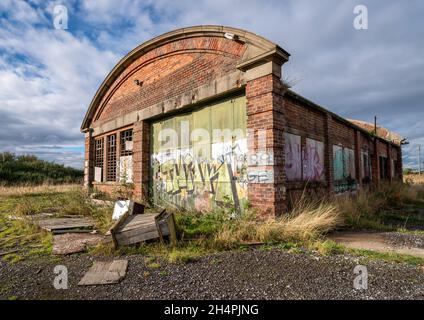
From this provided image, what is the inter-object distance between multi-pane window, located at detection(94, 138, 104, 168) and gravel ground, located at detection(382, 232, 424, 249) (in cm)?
1181

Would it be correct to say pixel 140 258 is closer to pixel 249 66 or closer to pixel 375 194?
pixel 249 66

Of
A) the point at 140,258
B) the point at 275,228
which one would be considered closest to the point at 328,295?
the point at 275,228

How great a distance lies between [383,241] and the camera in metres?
5.09

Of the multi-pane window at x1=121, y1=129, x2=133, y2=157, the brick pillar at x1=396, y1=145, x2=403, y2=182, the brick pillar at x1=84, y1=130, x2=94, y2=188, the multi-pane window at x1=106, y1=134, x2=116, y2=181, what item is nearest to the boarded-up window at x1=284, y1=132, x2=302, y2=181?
the multi-pane window at x1=121, y1=129, x2=133, y2=157

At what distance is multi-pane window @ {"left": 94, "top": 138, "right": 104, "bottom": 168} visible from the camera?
12.7 m

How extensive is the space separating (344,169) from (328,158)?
2004 millimetres

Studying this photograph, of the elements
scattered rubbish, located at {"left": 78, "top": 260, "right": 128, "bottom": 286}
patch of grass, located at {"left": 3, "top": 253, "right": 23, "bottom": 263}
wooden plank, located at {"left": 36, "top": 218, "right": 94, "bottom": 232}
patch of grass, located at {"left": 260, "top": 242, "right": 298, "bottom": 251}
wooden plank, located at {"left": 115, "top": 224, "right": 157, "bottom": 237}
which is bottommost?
patch of grass, located at {"left": 3, "top": 253, "right": 23, "bottom": 263}

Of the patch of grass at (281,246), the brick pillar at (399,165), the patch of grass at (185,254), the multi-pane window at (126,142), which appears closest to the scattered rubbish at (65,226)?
the patch of grass at (185,254)

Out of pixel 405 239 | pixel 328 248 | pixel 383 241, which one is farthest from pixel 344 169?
pixel 328 248

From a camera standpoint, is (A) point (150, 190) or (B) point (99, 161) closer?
(A) point (150, 190)

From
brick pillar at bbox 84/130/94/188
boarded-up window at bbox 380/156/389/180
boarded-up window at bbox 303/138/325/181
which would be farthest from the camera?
boarded-up window at bbox 380/156/389/180

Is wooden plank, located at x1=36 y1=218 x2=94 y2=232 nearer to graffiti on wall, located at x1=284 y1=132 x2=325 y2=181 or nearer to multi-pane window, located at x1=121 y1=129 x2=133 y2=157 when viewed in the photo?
multi-pane window, located at x1=121 y1=129 x2=133 y2=157

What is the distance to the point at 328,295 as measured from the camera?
296cm
